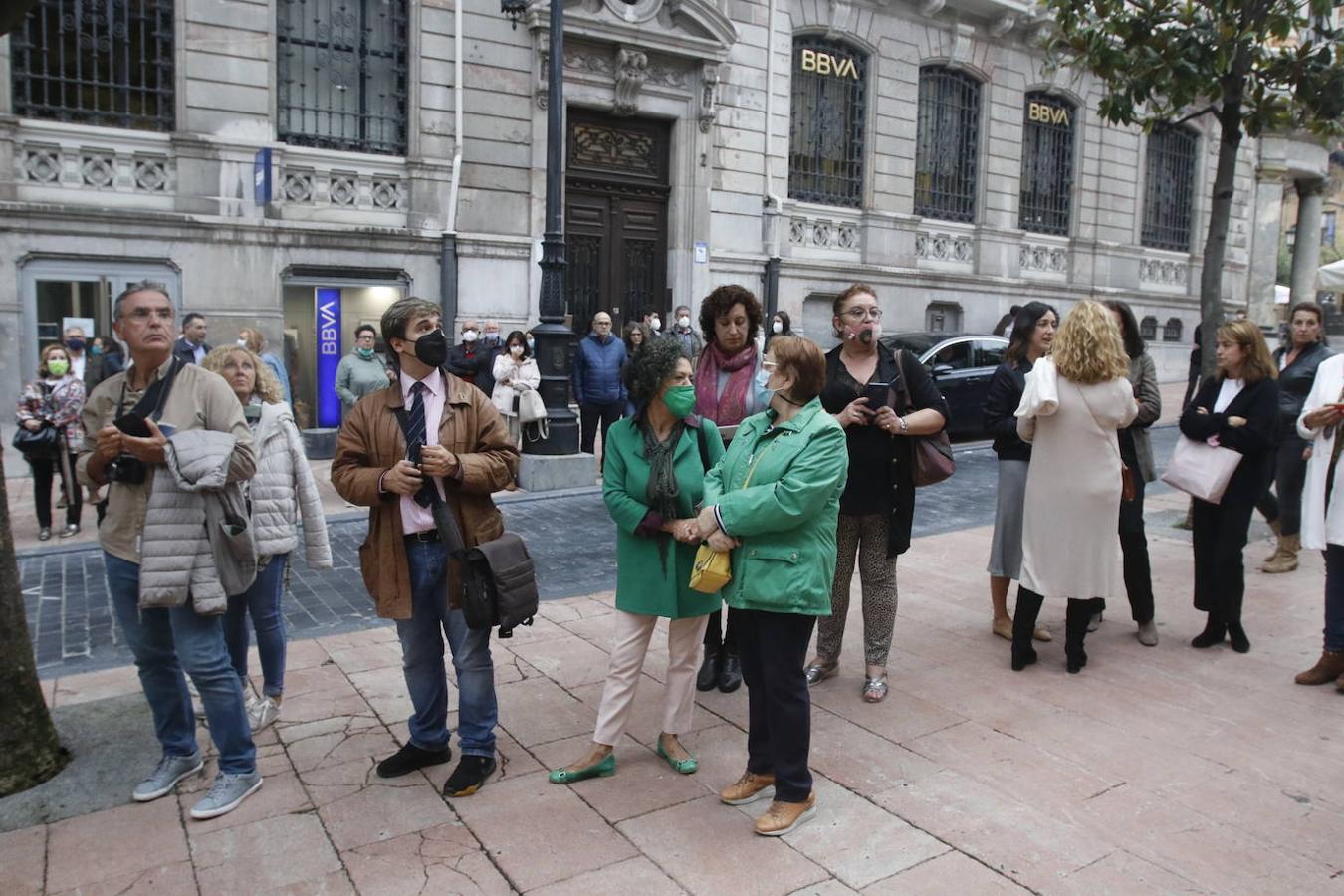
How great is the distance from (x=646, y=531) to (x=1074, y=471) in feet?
8.34

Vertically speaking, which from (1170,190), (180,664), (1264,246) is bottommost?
(180,664)

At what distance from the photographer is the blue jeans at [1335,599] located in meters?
5.24

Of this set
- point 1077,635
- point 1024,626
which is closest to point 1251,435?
point 1077,635

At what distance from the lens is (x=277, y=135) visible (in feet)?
46.7

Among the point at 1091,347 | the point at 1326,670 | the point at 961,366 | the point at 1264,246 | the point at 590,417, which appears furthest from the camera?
the point at 1264,246

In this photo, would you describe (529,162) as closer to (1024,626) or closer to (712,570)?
(1024,626)

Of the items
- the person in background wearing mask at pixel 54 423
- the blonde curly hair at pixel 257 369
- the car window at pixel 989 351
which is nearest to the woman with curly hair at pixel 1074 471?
→ the blonde curly hair at pixel 257 369

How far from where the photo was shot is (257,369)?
481 centimetres

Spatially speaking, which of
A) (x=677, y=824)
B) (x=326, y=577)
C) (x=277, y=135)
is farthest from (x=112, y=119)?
(x=677, y=824)

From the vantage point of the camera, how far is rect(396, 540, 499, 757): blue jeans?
13.2 ft

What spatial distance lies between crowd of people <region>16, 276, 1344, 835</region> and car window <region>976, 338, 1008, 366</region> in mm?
10004

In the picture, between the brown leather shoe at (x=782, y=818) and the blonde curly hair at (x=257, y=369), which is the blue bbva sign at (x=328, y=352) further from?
the brown leather shoe at (x=782, y=818)

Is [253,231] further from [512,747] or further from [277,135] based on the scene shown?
[512,747]

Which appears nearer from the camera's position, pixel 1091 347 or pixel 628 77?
pixel 1091 347
